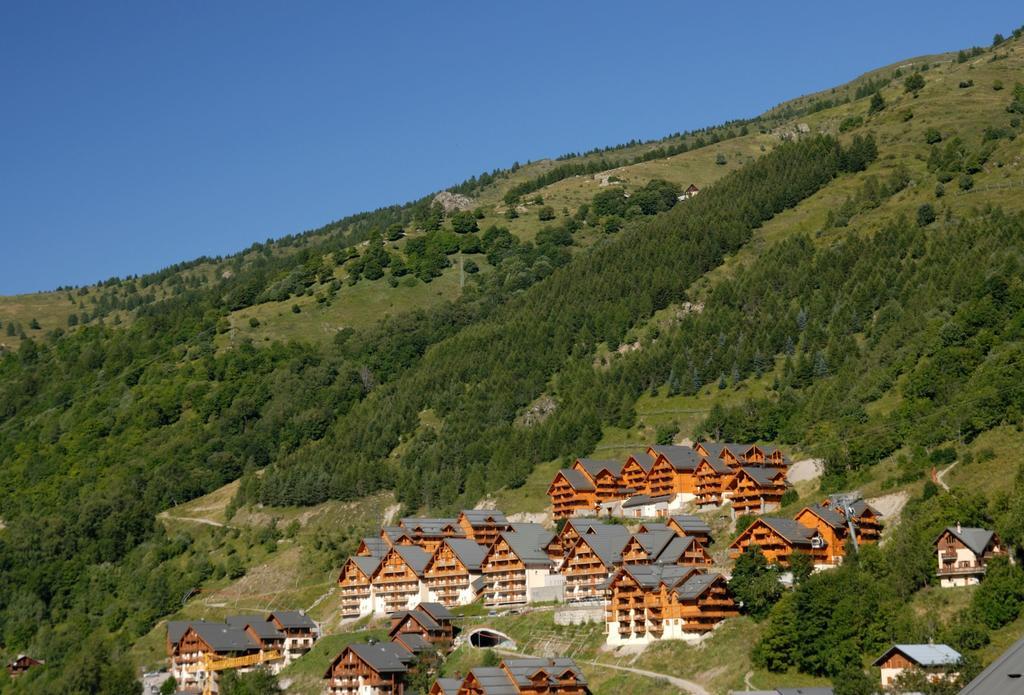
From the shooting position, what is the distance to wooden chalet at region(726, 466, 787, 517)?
140 m

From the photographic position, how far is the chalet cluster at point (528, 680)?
109938mm

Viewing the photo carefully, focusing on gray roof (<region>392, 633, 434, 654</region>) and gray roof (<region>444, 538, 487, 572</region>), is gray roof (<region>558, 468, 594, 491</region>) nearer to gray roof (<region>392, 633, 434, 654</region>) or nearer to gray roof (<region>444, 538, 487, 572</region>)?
gray roof (<region>444, 538, 487, 572</region>)

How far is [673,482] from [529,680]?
44.9m

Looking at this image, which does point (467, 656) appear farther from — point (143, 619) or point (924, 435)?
point (143, 619)

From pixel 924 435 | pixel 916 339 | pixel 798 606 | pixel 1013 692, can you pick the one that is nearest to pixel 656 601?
pixel 798 606

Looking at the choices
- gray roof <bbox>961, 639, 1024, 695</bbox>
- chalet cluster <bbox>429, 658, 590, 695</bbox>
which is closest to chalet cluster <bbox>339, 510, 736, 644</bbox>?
chalet cluster <bbox>429, 658, 590, 695</bbox>

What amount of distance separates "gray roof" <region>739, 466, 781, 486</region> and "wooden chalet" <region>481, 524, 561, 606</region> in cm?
2199

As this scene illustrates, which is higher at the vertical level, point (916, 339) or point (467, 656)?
point (916, 339)

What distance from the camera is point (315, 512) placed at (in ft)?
618

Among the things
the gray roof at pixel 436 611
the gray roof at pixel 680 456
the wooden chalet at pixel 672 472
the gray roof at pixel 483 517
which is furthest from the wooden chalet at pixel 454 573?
the gray roof at pixel 680 456

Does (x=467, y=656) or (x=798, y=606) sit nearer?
(x=798, y=606)

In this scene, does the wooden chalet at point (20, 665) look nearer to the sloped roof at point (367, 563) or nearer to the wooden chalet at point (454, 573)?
the sloped roof at point (367, 563)

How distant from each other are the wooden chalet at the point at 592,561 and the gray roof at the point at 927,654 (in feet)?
135

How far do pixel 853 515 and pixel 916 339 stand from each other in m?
44.7
